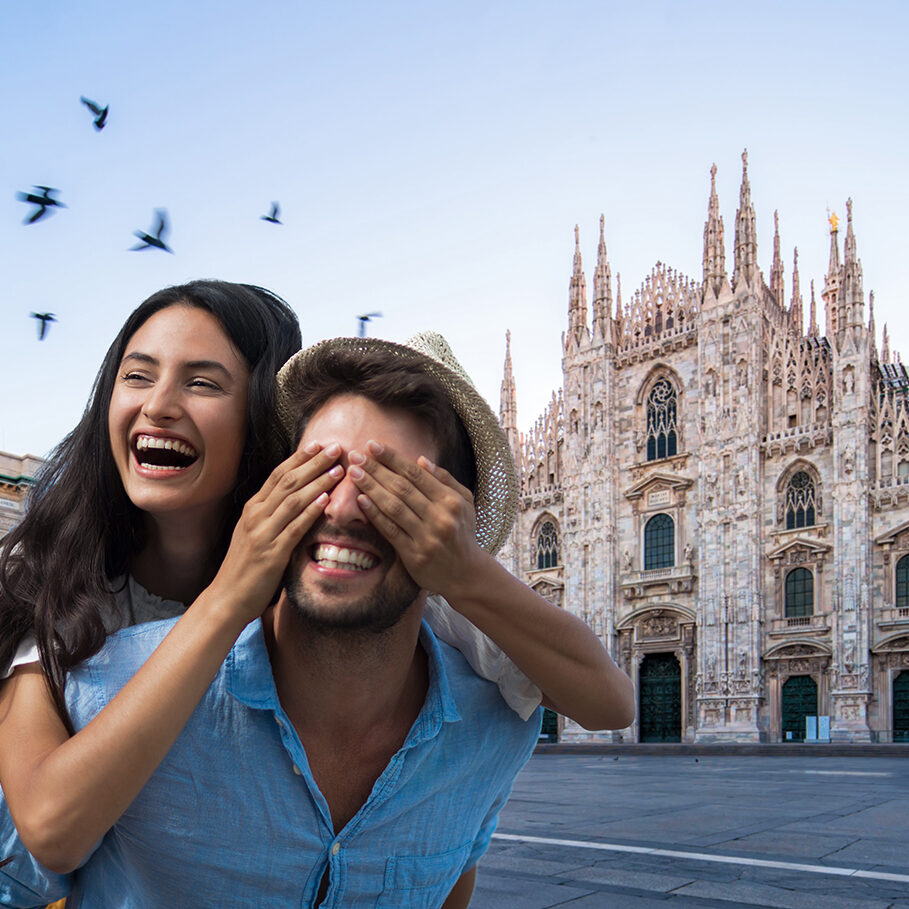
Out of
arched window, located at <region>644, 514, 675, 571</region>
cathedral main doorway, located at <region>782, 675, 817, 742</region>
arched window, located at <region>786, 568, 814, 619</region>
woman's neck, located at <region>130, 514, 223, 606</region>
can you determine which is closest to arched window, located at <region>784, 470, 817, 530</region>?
arched window, located at <region>786, 568, 814, 619</region>

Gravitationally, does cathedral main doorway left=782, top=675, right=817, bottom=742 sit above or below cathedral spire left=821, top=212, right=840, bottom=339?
below

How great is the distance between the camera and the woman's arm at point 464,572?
43.4 inches

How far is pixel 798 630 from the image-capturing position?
25.3m

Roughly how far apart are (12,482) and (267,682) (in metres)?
17.9

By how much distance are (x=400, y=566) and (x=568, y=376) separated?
32.3 m

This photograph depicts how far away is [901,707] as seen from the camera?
2355cm

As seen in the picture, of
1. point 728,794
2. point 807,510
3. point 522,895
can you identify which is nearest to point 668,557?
point 807,510

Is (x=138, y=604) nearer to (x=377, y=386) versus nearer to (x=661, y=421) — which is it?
(x=377, y=386)

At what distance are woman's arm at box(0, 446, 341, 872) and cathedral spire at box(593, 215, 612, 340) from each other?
3184cm

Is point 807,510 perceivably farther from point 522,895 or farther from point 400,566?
point 400,566

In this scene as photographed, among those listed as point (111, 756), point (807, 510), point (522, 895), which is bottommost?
point (522, 895)

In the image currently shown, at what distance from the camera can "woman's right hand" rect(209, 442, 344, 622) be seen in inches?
43.9

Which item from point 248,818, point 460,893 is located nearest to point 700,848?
point 460,893

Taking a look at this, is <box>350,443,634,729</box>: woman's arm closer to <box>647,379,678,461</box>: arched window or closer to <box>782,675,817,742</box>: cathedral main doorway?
<box>782,675,817,742</box>: cathedral main doorway
